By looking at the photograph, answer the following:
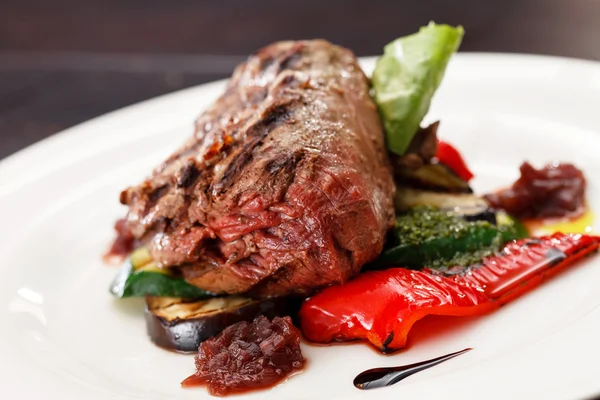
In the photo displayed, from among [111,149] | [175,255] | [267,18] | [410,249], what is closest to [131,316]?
[175,255]

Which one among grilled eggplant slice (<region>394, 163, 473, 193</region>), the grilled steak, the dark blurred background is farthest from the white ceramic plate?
the dark blurred background

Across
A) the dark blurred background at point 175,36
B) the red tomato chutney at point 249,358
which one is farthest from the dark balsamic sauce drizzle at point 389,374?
the dark blurred background at point 175,36

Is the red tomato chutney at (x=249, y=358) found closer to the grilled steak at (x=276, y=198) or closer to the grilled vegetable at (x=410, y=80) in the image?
the grilled steak at (x=276, y=198)

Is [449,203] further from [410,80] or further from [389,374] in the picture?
[389,374]

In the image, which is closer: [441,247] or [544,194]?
[441,247]

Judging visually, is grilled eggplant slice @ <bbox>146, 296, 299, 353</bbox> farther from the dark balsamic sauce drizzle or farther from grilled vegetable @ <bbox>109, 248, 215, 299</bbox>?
the dark balsamic sauce drizzle

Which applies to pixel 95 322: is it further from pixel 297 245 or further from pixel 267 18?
pixel 267 18

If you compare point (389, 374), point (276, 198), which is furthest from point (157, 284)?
point (389, 374)
